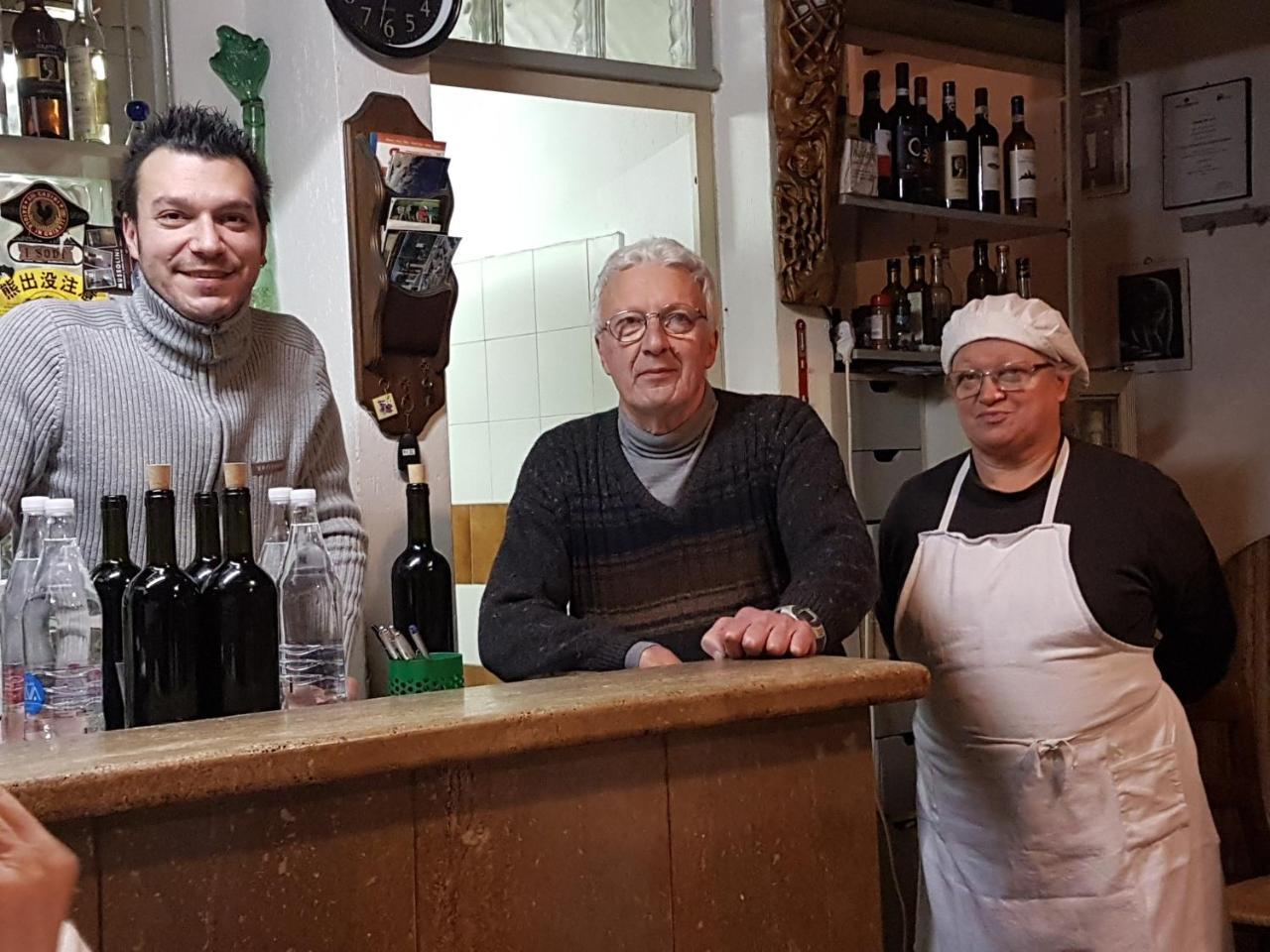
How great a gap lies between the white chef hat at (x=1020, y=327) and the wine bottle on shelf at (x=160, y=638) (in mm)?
1380

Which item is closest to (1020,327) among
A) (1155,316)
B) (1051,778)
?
(1051,778)

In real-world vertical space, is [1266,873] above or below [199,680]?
below

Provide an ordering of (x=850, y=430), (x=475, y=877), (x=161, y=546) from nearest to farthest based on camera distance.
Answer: (x=475, y=877)
(x=161, y=546)
(x=850, y=430)

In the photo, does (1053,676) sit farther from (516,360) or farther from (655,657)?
(516,360)

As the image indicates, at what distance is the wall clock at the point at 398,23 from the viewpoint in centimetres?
220

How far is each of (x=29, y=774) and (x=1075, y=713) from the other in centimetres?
163

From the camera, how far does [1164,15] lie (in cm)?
336

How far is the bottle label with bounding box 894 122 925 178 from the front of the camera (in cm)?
295

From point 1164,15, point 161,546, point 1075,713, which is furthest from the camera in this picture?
point 1164,15

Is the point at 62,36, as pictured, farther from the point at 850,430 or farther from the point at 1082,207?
the point at 1082,207

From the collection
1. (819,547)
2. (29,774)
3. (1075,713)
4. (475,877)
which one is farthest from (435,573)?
(29,774)

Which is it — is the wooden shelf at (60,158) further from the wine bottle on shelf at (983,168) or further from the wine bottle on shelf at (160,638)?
the wine bottle on shelf at (983,168)

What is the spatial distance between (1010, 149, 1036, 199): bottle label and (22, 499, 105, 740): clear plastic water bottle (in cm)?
237

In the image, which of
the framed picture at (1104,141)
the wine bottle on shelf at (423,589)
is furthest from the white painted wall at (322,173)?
the framed picture at (1104,141)
